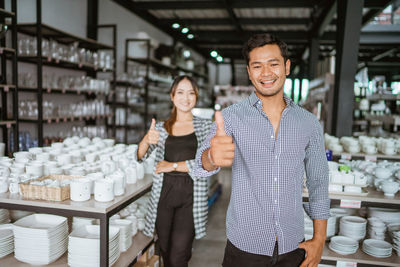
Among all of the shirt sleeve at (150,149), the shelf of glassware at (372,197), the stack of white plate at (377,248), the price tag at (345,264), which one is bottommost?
the price tag at (345,264)

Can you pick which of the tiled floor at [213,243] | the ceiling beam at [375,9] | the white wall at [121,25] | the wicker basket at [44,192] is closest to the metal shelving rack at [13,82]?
the wicker basket at [44,192]

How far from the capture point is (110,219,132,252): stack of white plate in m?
2.45

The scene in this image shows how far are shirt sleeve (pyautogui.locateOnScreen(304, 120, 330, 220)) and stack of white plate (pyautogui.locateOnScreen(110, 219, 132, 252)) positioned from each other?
139 centimetres

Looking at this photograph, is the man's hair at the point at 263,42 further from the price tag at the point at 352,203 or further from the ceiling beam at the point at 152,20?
the ceiling beam at the point at 152,20

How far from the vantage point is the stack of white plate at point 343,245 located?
2.46 meters

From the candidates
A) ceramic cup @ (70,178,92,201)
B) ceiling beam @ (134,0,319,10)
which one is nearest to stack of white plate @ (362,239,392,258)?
ceramic cup @ (70,178,92,201)

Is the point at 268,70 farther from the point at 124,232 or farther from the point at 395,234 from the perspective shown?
the point at 395,234

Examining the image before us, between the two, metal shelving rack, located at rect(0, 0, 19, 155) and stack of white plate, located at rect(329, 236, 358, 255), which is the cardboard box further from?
metal shelving rack, located at rect(0, 0, 19, 155)

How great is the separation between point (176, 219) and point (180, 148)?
0.53 meters

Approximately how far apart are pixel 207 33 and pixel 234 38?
862mm

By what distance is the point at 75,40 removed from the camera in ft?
19.1

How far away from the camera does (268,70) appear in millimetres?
1481

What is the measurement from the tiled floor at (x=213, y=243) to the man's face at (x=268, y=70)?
2.50 meters

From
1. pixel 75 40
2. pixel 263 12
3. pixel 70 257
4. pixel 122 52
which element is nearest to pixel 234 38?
pixel 263 12
